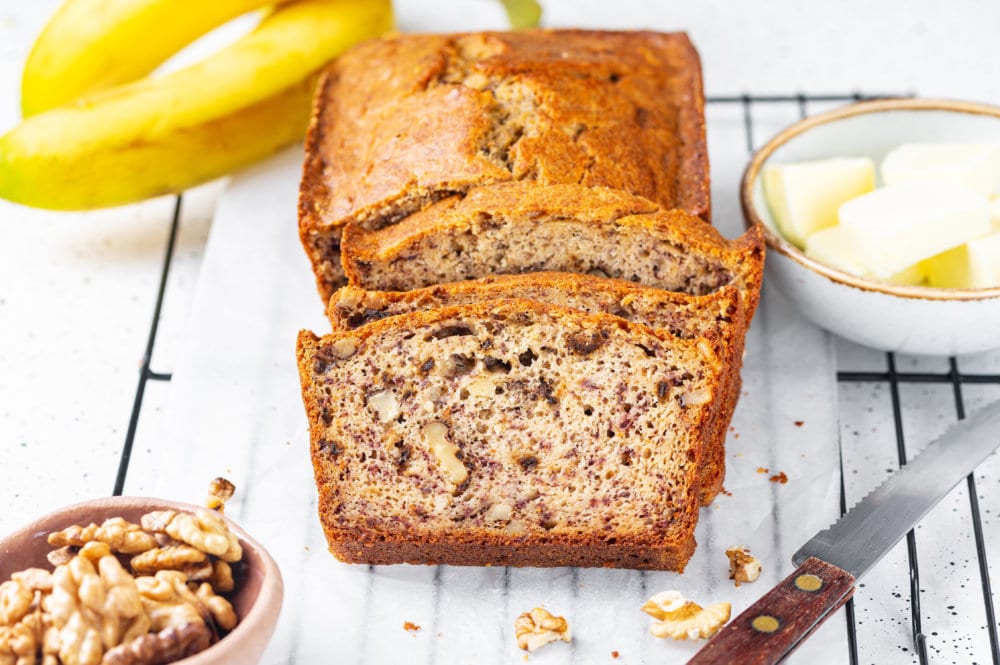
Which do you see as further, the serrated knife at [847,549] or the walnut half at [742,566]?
the walnut half at [742,566]

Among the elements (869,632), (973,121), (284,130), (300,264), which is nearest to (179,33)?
(284,130)

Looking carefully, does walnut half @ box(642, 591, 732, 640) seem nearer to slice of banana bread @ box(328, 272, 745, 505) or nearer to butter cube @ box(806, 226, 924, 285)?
slice of banana bread @ box(328, 272, 745, 505)

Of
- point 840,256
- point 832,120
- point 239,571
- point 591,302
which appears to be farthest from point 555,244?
point 832,120

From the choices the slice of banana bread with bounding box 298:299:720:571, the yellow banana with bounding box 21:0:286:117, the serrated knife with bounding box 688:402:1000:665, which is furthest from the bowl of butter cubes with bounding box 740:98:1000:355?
the yellow banana with bounding box 21:0:286:117

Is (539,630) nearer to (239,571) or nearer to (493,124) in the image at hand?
(239,571)

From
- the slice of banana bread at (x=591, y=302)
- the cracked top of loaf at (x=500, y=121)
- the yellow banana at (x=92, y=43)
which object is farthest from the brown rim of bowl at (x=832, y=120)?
the yellow banana at (x=92, y=43)

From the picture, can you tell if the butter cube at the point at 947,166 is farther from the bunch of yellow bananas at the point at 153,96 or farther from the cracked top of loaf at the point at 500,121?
the bunch of yellow bananas at the point at 153,96
